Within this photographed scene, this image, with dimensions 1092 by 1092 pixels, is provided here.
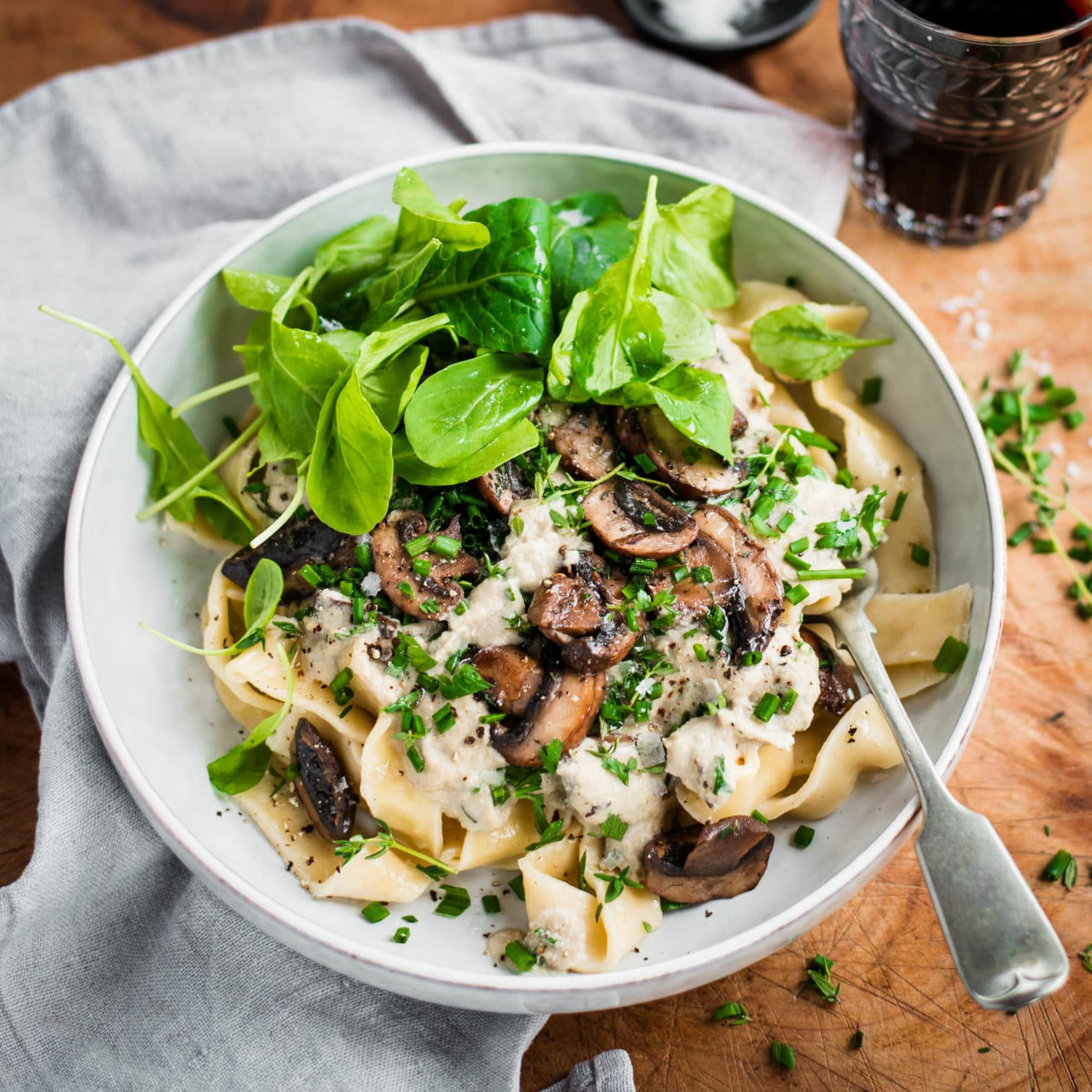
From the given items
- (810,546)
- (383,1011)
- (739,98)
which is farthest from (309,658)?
(739,98)

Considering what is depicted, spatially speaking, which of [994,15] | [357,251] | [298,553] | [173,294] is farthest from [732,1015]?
[994,15]

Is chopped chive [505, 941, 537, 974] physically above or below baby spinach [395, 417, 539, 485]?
below

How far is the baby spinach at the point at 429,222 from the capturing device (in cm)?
332

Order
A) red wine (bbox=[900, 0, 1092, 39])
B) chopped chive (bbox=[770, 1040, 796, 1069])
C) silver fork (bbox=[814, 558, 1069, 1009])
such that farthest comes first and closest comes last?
red wine (bbox=[900, 0, 1092, 39]) → chopped chive (bbox=[770, 1040, 796, 1069]) → silver fork (bbox=[814, 558, 1069, 1009])

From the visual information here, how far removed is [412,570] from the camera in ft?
10.7

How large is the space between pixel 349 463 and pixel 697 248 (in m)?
1.49

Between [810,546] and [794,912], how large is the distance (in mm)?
1153

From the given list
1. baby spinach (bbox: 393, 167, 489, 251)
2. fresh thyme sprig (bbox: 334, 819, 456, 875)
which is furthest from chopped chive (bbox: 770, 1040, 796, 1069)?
baby spinach (bbox: 393, 167, 489, 251)

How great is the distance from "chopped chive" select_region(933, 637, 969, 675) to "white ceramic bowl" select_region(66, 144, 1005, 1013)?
48 millimetres

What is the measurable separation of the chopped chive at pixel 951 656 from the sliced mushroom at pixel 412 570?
1.46 meters

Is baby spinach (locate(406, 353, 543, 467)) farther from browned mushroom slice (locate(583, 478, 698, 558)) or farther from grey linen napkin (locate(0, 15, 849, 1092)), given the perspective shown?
grey linen napkin (locate(0, 15, 849, 1092))

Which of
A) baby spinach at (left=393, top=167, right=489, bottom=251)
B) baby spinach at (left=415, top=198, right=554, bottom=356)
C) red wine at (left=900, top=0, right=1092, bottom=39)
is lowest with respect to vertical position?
baby spinach at (left=415, top=198, right=554, bottom=356)

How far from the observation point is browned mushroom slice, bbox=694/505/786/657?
3207 mm

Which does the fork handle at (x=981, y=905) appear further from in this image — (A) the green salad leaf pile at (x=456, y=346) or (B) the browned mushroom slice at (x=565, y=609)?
(A) the green salad leaf pile at (x=456, y=346)
